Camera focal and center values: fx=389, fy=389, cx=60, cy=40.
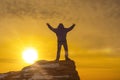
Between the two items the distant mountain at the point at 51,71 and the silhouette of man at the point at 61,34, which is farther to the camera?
the distant mountain at the point at 51,71

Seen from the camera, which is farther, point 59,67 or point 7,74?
point 7,74

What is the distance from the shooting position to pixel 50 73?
2530 inches

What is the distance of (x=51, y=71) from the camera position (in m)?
64.4

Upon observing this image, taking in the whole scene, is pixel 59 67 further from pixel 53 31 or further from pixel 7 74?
pixel 7 74

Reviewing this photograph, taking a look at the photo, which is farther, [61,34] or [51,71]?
[51,71]

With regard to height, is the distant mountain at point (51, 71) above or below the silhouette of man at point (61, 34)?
below

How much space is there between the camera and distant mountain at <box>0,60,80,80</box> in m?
63.9

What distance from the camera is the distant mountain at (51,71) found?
63.9 meters

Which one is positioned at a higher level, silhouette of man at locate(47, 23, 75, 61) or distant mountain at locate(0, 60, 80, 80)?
silhouette of man at locate(47, 23, 75, 61)

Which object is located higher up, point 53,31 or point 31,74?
point 53,31

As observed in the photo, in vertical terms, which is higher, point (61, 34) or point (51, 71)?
point (61, 34)

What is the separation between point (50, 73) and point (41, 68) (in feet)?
5.95

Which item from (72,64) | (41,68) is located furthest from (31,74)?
(72,64)

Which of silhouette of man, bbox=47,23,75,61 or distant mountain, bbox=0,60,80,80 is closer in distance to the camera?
silhouette of man, bbox=47,23,75,61
